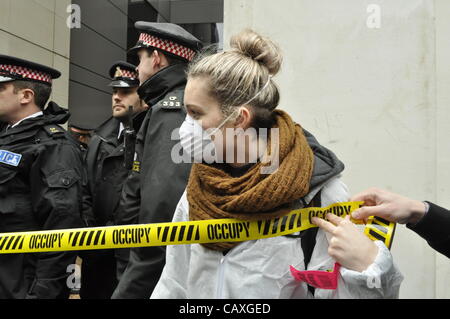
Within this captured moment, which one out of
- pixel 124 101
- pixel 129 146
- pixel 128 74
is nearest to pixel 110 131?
pixel 124 101

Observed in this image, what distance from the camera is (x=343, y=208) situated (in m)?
1.59

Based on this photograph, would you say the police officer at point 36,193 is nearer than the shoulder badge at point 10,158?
Yes

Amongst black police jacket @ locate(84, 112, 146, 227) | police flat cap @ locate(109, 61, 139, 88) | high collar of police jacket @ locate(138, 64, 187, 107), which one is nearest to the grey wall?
police flat cap @ locate(109, 61, 139, 88)

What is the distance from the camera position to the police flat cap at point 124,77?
448 cm

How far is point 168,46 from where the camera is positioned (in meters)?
2.74

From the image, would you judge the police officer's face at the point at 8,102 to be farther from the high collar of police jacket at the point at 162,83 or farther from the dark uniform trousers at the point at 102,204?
the high collar of police jacket at the point at 162,83

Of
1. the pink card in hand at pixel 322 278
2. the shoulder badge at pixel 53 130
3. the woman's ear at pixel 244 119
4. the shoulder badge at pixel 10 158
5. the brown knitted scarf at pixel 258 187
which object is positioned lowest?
the pink card in hand at pixel 322 278

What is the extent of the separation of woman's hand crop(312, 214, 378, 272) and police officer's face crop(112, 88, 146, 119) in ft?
10.9

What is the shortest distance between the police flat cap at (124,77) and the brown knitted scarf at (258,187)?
3041mm

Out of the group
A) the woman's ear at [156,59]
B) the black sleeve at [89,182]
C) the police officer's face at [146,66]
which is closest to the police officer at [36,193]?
the black sleeve at [89,182]

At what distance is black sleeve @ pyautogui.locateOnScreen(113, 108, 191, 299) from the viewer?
6.71 ft

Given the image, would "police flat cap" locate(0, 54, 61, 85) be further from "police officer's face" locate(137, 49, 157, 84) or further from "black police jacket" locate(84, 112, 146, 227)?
"police officer's face" locate(137, 49, 157, 84)

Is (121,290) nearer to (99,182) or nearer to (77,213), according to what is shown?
(77,213)
